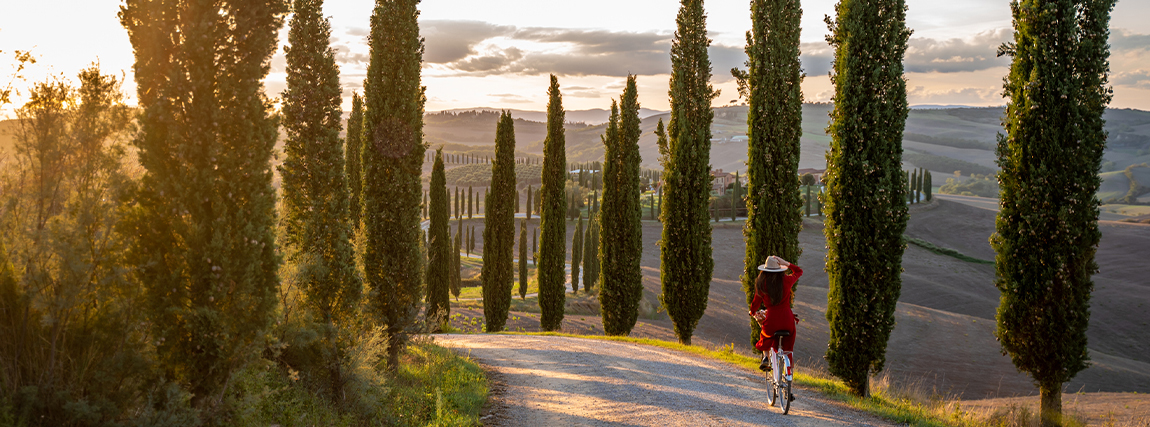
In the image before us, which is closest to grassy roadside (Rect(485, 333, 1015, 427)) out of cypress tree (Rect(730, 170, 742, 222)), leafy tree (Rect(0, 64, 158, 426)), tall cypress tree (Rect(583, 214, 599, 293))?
leafy tree (Rect(0, 64, 158, 426))

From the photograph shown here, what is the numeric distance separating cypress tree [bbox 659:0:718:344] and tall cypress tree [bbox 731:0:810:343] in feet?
10.3

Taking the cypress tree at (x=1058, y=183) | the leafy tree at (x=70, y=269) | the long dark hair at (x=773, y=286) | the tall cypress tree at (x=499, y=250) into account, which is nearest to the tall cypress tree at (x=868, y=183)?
the cypress tree at (x=1058, y=183)

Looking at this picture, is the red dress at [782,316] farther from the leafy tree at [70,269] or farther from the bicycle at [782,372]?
the leafy tree at [70,269]

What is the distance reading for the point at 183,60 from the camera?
6410 millimetres

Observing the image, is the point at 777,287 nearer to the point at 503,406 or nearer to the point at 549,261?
the point at 503,406

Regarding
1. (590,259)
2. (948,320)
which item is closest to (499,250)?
(590,259)

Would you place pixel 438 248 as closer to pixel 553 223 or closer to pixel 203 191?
pixel 553 223

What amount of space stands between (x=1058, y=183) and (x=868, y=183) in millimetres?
2872

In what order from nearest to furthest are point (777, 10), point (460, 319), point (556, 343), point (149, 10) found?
point (149, 10), point (777, 10), point (556, 343), point (460, 319)

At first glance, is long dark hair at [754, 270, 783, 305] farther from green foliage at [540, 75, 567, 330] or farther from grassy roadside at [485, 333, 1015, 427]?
green foliage at [540, 75, 567, 330]

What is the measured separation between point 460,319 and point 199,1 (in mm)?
30230

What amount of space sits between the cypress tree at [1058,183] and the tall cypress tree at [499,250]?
69.1 ft

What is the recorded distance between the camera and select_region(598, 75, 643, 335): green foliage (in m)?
23.0

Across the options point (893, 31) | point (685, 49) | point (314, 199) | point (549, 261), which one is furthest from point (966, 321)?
point (314, 199)
